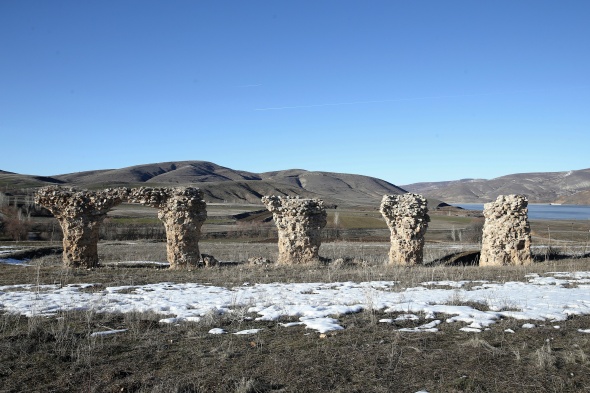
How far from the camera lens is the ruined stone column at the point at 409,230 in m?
20.0

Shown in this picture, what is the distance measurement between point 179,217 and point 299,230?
5.50 metres

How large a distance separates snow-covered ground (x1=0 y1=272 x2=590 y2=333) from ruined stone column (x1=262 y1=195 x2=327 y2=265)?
7.10 m

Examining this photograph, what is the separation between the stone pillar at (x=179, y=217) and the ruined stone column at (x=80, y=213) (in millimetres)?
1471

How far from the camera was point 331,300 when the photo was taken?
978 cm

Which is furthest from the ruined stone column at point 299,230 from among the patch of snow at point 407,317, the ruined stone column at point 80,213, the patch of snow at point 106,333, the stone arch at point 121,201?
the patch of snow at point 106,333

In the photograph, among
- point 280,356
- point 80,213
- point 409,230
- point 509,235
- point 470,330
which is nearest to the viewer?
point 280,356

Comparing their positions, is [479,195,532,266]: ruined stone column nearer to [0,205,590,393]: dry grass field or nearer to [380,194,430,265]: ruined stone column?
[380,194,430,265]: ruined stone column

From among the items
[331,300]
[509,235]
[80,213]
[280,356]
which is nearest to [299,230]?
[509,235]

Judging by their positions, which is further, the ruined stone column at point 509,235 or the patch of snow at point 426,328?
the ruined stone column at point 509,235

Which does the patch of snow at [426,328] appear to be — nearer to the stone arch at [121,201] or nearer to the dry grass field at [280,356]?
the dry grass field at [280,356]

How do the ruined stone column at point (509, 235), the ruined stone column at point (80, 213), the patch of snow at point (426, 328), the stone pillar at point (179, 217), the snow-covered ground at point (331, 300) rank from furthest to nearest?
the ruined stone column at point (80, 213)
the stone pillar at point (179, 217)
the ruined stone column at point (509, 235)
the snow-covered ground at point (331, 300)
the patch of snow at point (426, 328)

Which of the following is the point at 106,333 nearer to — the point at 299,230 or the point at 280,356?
the point at 280,356

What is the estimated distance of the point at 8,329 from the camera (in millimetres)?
7598

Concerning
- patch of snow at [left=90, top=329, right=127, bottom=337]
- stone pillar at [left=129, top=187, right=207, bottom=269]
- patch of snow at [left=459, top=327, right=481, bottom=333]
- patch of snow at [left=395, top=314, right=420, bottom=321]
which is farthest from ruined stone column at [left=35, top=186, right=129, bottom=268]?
patch of snow at [left=459, top=327, right=481, bottom=333]
